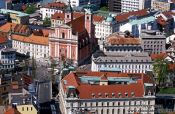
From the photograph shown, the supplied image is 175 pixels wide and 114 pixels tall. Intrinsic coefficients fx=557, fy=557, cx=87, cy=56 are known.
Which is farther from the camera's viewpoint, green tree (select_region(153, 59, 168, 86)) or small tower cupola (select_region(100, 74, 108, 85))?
green tree (select_region(153, 59, 168, 86))

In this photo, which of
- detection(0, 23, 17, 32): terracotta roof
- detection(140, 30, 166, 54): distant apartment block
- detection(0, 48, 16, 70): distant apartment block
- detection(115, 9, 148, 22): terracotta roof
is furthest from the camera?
detection(115, 9, 148, 22): terracotta roof

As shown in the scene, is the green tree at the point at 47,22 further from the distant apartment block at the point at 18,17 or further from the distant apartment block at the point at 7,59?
the distant apartment block at the point at 7,59

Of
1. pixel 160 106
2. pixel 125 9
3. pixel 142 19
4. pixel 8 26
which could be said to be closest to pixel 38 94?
pixel 160 106

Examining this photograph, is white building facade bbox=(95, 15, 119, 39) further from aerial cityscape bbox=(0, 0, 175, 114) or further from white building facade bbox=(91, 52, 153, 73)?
white building facade bbox=(91, 52, 153, 73)

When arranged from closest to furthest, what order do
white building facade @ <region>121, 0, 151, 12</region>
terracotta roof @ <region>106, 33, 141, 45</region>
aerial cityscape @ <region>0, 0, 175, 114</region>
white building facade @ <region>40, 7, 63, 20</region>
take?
aerial cityscape @ <region>0, 0, 175, 114</region>, terracotta roof @ <region>106, 33, 141, 45</region>, white building facade @ <region>40, 7, 63, 20</region>, white building facade @ <region>121, 0, 151, 12</region>

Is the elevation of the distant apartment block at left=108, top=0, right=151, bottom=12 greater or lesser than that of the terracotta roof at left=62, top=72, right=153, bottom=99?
greater

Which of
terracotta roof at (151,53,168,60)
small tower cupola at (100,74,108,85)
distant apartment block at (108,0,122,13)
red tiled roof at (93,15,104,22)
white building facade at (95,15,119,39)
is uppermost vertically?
distant apartment block at (108,0,122,13)

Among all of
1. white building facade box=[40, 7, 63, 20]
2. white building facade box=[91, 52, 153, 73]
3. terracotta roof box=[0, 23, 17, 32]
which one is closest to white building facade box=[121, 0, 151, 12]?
white building facade box=[40, 7, 63, 20]

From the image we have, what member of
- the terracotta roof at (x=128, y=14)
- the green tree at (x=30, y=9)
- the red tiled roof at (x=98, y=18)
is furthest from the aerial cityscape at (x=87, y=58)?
the green tree at (x=30, y=9)

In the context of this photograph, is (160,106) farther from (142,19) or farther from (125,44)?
(142,19)
